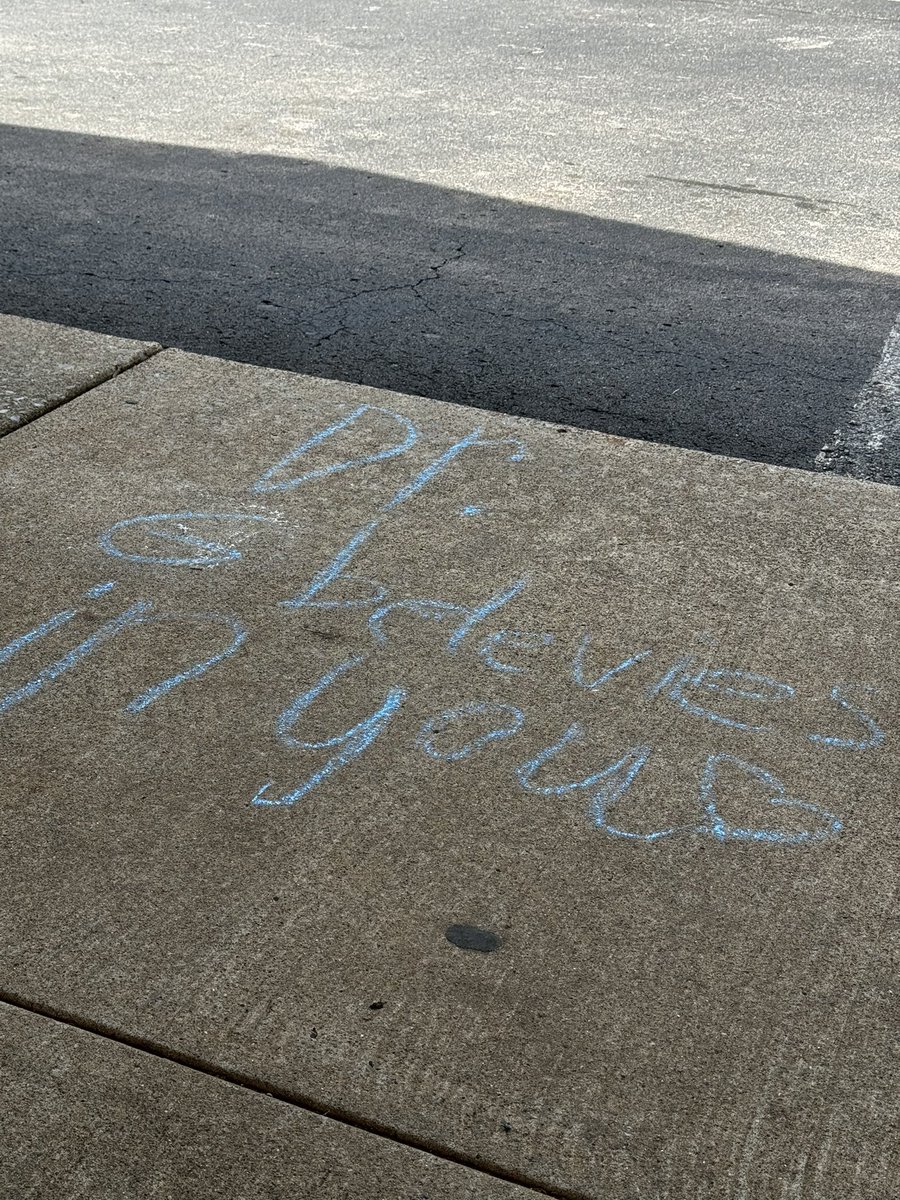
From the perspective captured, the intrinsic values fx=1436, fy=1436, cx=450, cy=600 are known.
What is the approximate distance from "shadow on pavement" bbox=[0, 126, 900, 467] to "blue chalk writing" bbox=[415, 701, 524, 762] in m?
1.89

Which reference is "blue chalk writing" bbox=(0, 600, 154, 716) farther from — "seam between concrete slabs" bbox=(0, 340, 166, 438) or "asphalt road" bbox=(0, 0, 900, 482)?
"asphalt road" bbox=(0, 0, 900, 482)

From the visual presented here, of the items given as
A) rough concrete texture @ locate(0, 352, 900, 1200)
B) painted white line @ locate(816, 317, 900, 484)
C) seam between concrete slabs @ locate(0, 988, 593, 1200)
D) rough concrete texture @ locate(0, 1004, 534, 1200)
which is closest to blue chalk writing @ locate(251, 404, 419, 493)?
rough concrete texture @ locate(0, 352, 900, 1200)

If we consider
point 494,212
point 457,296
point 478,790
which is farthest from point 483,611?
point 494,212

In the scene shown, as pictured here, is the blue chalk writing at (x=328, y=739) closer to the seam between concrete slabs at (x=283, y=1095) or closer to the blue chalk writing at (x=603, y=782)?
the blue chalk writing at (x=603, y=782)

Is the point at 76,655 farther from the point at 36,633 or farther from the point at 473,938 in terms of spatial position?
the point at 473,938

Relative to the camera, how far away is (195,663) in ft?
11.1

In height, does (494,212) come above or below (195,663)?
above

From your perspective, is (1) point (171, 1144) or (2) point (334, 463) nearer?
Result: (1) point (171, 1144)

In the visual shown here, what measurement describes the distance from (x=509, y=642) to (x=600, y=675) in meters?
0.25

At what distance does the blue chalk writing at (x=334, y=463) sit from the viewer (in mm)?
4277

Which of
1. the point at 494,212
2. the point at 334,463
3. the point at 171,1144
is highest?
the point at 494,212

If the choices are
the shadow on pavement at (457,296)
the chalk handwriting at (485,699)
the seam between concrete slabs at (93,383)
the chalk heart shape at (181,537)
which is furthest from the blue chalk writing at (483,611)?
the seam between concrete slabs at (93,383)

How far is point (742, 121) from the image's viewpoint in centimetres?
950

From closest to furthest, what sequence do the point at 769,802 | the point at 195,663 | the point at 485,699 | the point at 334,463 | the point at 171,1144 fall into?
1. the point at 171,1144
2. the point at 769,802
3. the point at 485,699
4. the point at 195,663
5. the point at 334,463
